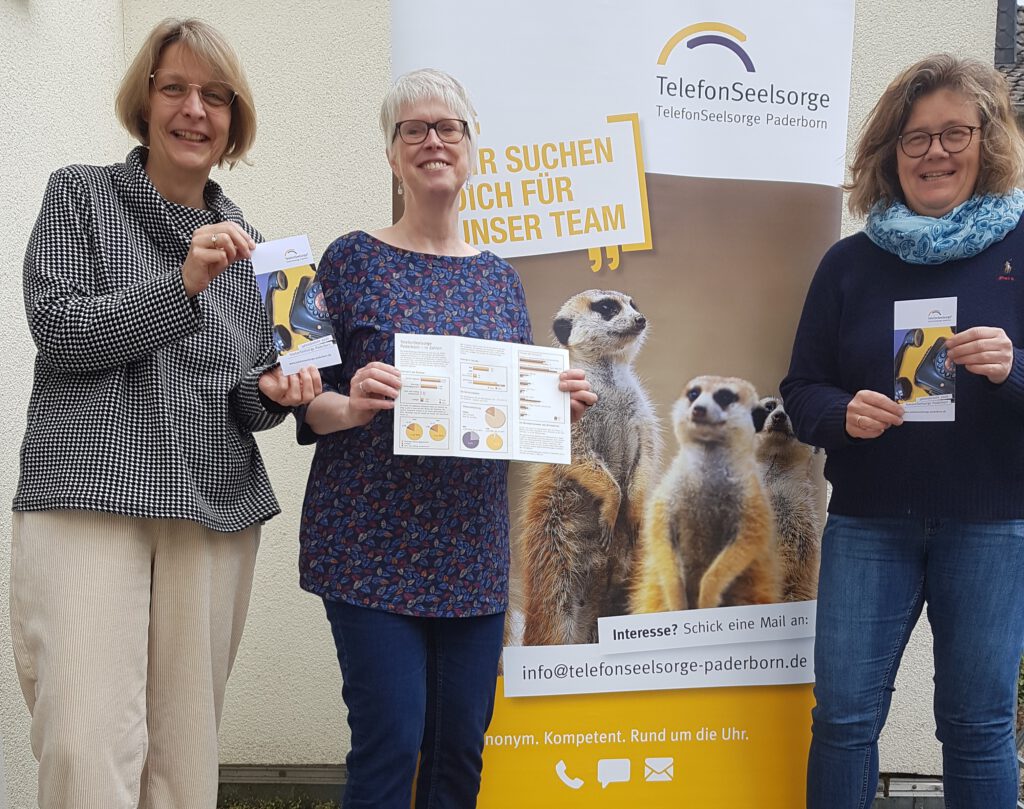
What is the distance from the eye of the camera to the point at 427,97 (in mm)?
1838

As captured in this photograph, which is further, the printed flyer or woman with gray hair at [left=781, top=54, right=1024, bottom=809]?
woman with gray hair at [left=781, top=54, right=1024, bottom=809]

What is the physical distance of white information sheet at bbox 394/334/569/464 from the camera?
174cm

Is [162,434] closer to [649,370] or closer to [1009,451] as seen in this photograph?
[649,370]

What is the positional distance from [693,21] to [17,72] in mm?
1852

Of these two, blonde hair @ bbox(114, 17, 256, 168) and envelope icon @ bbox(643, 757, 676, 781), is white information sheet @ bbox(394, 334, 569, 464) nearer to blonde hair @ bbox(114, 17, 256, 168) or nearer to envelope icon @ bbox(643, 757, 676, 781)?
blonde hair @ bbox(114, 17, 256, 168)

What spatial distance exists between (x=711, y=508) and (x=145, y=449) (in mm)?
1490

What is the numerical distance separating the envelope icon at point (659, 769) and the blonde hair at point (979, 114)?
1591 mm

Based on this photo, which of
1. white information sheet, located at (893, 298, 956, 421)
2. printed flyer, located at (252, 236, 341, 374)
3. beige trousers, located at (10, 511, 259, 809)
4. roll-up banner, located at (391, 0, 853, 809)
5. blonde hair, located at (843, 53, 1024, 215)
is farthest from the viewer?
roll-up banner, located at (391, 0, 853, 809)

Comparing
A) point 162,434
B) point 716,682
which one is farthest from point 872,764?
point 162,434

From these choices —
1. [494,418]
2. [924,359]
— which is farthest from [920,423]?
[494,418]

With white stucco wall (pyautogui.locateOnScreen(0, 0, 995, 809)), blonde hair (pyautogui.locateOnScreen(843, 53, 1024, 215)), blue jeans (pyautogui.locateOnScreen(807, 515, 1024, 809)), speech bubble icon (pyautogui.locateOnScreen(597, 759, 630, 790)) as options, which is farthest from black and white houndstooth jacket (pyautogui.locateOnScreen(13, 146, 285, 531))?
blonde hair (pyautogui.locateOnScreen(843, 53, 1024, 215))

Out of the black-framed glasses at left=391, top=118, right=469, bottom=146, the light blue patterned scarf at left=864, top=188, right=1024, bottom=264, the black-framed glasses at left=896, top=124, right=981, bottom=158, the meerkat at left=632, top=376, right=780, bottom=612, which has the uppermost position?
the black-framed glasses at left=896, top=124, right=981, bottom=158

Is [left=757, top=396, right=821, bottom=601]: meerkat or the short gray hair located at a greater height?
the short gray hair

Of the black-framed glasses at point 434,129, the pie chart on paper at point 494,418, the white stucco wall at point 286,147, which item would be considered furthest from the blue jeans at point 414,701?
the white stucco wall at point 286,147
